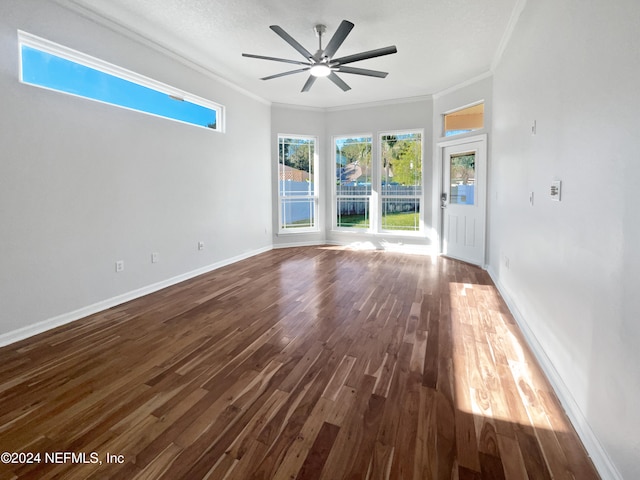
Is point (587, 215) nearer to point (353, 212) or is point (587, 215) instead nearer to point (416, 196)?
point (416, 196)

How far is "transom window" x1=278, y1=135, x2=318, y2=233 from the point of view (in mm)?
6961

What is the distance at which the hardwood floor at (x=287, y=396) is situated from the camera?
1.49m

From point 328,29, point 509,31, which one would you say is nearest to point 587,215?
point 509,31

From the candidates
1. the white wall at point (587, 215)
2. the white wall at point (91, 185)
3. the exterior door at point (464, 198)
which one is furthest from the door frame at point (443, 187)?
the white wall at point (91, 185)

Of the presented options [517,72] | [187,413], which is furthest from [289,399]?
[517,72]

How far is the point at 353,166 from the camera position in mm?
7074

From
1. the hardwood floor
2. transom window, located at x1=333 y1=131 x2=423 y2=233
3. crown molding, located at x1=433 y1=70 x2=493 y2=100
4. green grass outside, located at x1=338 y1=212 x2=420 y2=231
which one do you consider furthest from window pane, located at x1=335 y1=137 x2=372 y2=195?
the hardwood floor

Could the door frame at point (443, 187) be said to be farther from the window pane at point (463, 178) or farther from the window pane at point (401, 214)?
the window pane at point (401, 214)

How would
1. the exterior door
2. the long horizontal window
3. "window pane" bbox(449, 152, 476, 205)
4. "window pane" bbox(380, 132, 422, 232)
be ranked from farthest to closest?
"window pane" bbox(380, 132, 422, 232)
"window pane" bbox(449, 152, 476, 205)
the exterior door
the long horizontal window

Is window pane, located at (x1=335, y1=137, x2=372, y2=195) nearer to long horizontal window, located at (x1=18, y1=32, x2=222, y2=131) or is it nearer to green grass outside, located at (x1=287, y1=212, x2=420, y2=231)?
green grass outside, located at (x1=287, y1=212, x2=420, y2=231)

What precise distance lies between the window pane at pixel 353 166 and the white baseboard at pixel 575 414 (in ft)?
15.3

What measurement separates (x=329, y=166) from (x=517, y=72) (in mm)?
4316

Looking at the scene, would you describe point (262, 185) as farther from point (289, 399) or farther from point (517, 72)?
point (289, 399)

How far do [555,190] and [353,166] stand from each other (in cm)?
516
